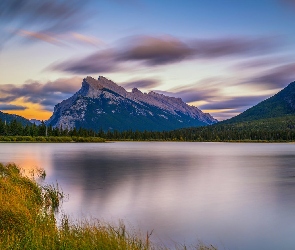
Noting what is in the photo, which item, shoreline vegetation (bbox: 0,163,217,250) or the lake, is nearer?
shoreline vegetation (bbox: 0,163,217,250)

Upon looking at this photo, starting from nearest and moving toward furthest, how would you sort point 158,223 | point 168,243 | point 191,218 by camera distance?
1. point 168,243
2. point 158,223
3. point 191,218

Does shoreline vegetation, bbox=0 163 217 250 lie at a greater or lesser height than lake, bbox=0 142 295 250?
greater

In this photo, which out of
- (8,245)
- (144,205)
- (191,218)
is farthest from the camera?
(144,205)

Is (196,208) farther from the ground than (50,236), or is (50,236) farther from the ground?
(50,236)

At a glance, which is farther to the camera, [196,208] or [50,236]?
[196,208]

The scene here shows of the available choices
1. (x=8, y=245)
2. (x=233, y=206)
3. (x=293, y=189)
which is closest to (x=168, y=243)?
(x=8, y=245)

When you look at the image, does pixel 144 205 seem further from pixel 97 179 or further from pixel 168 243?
pixel 97 179

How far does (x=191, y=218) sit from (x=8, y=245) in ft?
46.9

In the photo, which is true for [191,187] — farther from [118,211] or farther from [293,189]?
[118,211]

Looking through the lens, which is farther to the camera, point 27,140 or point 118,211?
point 27,140

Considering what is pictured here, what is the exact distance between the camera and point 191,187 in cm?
3872

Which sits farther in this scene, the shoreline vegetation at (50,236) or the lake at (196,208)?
the lake at (196,208)

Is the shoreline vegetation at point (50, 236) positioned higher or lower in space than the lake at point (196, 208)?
higher

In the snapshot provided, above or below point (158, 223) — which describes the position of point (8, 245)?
above
